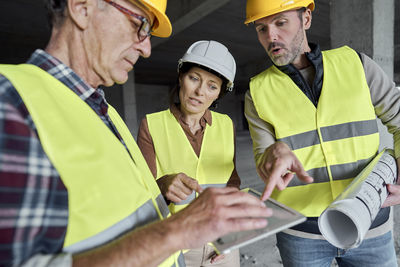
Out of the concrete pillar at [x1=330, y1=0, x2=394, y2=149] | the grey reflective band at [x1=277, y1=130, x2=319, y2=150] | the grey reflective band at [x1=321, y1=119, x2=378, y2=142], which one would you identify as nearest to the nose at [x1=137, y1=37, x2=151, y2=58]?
the grey reflective band at [x1=277, y1=130, x2=319, y2=150]

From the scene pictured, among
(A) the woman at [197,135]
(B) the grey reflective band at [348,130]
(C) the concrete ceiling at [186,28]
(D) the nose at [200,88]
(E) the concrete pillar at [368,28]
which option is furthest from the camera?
(C) the concrete ceiling at [186,28]

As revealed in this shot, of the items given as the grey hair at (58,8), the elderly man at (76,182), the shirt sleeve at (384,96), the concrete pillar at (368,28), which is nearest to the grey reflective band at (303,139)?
the shirt sleeve at (384,96)

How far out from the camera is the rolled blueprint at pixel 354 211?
0.92 metres

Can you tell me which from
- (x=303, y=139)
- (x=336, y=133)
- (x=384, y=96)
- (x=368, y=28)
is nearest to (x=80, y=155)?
(x=303, y=139)

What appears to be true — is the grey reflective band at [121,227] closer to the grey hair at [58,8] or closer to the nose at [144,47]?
the nose at [144,47]

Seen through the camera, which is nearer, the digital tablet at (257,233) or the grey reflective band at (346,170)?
the digital tablet at (257,233)

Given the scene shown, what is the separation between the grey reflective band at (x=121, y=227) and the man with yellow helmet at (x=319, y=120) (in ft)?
2.40

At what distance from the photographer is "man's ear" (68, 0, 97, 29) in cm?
91

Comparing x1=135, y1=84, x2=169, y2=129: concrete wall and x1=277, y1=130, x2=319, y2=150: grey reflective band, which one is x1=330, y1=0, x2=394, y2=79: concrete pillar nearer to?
x1=277, y1=130, x2=319, y2=150: grey reflective band

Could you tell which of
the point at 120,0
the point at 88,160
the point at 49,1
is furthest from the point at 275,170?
the point at 49,1

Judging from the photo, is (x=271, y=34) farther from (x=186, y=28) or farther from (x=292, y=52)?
(x=186, y=28)

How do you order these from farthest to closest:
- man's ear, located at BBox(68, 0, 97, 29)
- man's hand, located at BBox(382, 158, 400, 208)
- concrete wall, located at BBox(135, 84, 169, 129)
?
concrete wall, located at BBox(135, 84, 169, 129), man's hand, located at BBox(382, 158, 400, 208), man's ear, located at BBox(68, 0, 97, 29)

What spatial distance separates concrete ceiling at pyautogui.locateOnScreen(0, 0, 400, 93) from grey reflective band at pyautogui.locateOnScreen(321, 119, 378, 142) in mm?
6628

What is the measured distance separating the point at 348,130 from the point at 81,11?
1609 millimetres
